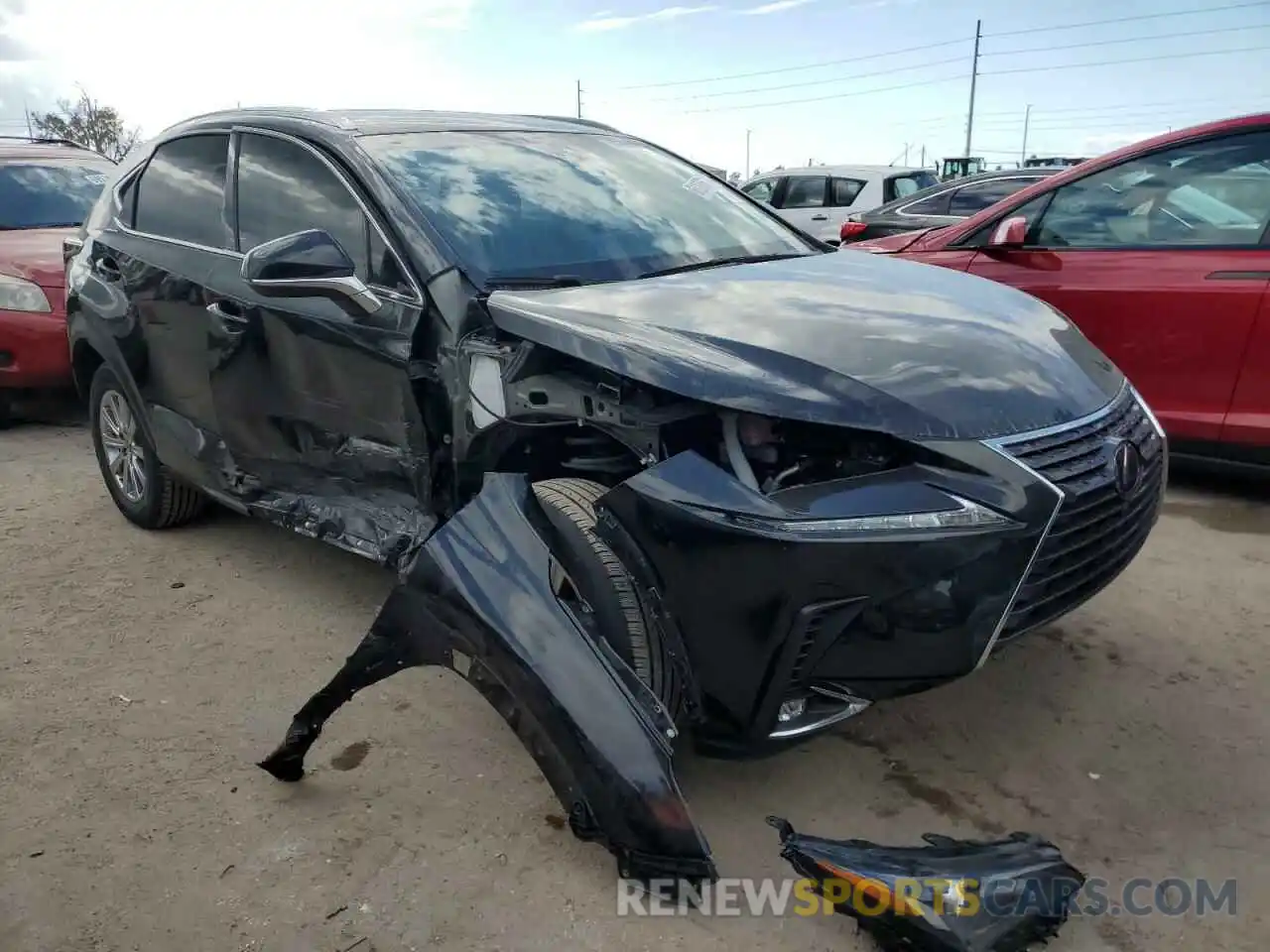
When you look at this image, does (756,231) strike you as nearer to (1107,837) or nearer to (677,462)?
(677,462)

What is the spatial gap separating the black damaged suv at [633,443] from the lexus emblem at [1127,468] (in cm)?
1

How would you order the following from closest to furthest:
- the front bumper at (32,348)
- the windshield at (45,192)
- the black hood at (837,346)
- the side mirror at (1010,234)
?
the black hood at (837,346) → the side mirror at (1010,234) → the front bumper at (32,348) → the windshield at (45,192)

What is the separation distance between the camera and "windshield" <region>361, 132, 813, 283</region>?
2.87m

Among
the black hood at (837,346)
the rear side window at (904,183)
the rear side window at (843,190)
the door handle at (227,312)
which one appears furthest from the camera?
the rear side window at (843,190)

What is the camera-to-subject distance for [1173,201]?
4320 mm

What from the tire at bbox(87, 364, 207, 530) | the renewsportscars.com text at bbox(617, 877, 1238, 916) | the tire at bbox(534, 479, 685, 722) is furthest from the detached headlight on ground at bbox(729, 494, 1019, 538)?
the tire at bbox(87, 364, 207, 530)

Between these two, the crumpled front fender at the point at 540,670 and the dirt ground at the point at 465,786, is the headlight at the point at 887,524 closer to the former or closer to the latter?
the crumpled front fender at the point at 540,670

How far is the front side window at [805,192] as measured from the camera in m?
13.1

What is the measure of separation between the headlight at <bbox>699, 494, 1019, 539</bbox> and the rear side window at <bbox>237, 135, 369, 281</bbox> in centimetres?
152

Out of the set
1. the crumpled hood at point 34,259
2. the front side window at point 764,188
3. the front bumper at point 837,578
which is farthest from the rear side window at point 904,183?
the front bumper at point 837,578

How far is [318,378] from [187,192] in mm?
1357

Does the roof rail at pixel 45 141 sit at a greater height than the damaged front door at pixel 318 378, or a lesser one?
greater

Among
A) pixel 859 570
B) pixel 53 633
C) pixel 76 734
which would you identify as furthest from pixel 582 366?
pixel 53 633

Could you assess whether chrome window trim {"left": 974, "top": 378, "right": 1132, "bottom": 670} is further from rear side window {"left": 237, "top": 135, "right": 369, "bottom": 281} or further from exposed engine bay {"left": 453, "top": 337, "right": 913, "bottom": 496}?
rear side window {"left": 237, "top": 135, "right": 369, "bottom": 281}
